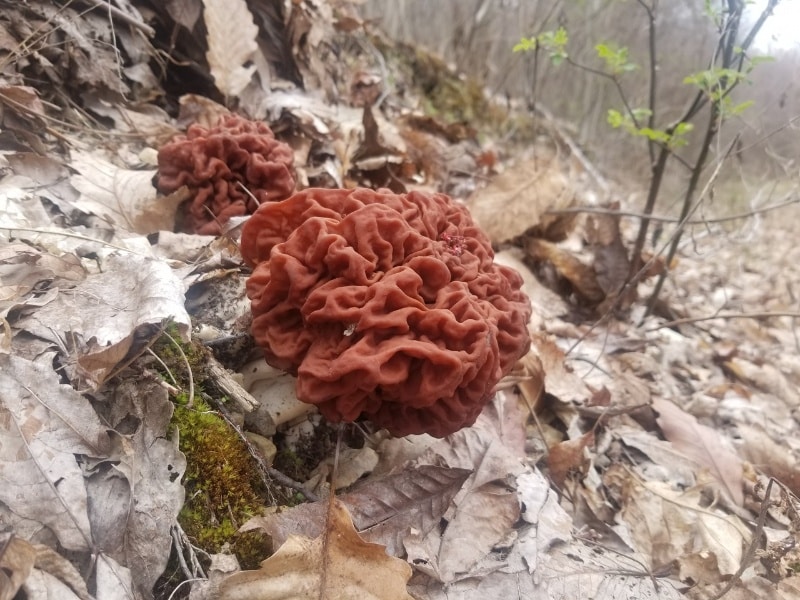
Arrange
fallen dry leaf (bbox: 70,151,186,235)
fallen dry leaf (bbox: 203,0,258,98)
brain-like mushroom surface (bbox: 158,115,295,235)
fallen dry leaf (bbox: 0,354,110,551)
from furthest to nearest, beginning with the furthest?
1. fallen dry leaf (bbox: 203,0,258,98)
2. brain-like mushroom surface (bbox: 158,115,295,235)
3. fallen dry leaf (bbox: 70,151,186,235)
4. fallen dry leaf (bbox: 0,354,110,551)

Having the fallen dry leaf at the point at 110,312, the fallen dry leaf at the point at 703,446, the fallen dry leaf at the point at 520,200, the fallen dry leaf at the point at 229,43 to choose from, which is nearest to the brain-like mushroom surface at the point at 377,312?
the fallen dry leaf at the point at 110,312

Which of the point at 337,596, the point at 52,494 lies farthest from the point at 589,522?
the point at 52,494

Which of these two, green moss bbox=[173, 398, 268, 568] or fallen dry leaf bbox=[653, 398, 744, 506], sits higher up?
green moss bbox=[173, 398, 268, 568]

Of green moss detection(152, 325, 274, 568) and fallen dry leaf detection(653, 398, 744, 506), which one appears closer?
green moss detection(152, 325, 274, 568)

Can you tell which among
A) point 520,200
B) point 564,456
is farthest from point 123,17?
point 564,456

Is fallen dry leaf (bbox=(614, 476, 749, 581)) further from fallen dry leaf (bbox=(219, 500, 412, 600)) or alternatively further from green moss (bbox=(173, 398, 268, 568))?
green moss (bbox=(173, 398, 268, 568))

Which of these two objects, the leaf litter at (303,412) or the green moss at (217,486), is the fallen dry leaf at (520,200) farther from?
the green moss at (217,486)

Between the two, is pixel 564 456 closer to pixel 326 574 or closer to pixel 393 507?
pixel 393 507

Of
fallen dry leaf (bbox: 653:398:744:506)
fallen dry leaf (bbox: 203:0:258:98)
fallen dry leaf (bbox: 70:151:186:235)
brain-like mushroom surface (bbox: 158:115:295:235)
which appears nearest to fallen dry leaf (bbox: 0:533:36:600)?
fallen dry leaf (bbox: 70:151:186:235)
